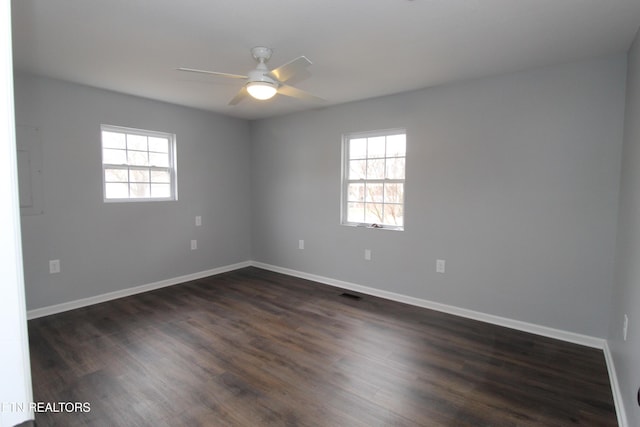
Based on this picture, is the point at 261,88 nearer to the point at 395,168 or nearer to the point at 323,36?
the point at 323,36

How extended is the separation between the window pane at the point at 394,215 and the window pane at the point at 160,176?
3003 mm

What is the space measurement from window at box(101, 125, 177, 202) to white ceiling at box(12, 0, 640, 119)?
0.84 metres

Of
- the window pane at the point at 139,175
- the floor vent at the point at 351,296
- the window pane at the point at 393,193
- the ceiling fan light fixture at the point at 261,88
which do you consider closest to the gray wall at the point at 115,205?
the window pane at the point at 139,175

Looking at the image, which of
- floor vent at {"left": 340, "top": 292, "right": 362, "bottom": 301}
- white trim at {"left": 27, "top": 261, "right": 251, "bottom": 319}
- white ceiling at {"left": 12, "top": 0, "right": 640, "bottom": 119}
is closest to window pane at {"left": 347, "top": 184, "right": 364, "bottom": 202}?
floor vent at {"left": 340, "top": 292, "right": 362, "bottom": 301}

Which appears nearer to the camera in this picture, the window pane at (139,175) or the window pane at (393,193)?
the window pane at (393,193)

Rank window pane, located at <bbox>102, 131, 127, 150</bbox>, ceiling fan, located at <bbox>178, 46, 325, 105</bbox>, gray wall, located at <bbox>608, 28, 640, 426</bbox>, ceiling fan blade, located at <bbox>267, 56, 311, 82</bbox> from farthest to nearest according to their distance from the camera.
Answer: window pane, located at <bbox>102, 131, 127, 150</bbox>
ceiling fan, located at <bbox>178, 46, 325, 105</bbox>
ceiling fan blade, located at <bbox>267, 56, 311, 82</bbox>
gray wall, located at <bbox>608, 28, 640, 426</bbox>

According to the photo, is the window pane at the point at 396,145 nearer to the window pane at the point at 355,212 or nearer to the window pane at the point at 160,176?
the window pane at the point at 355,212

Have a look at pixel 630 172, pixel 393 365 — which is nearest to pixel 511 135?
pixel 630 172

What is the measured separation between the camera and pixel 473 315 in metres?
3.34

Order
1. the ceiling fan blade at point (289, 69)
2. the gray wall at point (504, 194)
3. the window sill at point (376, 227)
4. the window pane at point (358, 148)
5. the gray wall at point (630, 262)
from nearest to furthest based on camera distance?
the gray wall at point (630, 262) → the ceiling fan blade at point (289, 69) → the gray wall at point (504, 194) → the window sill at point (376, 227) → the window pane at point (358, 148)

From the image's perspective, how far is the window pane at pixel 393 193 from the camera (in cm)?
387

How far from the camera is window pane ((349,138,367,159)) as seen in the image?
4.20 meters

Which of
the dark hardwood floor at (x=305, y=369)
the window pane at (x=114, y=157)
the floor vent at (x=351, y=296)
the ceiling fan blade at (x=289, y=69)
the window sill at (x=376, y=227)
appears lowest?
the dark hardwood floor at (x=305, y=369)

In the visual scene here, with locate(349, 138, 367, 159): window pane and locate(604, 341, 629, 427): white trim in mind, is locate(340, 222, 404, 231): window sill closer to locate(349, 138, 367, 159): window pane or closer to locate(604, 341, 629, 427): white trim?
locate(349, 138, 367, 159): window pane
